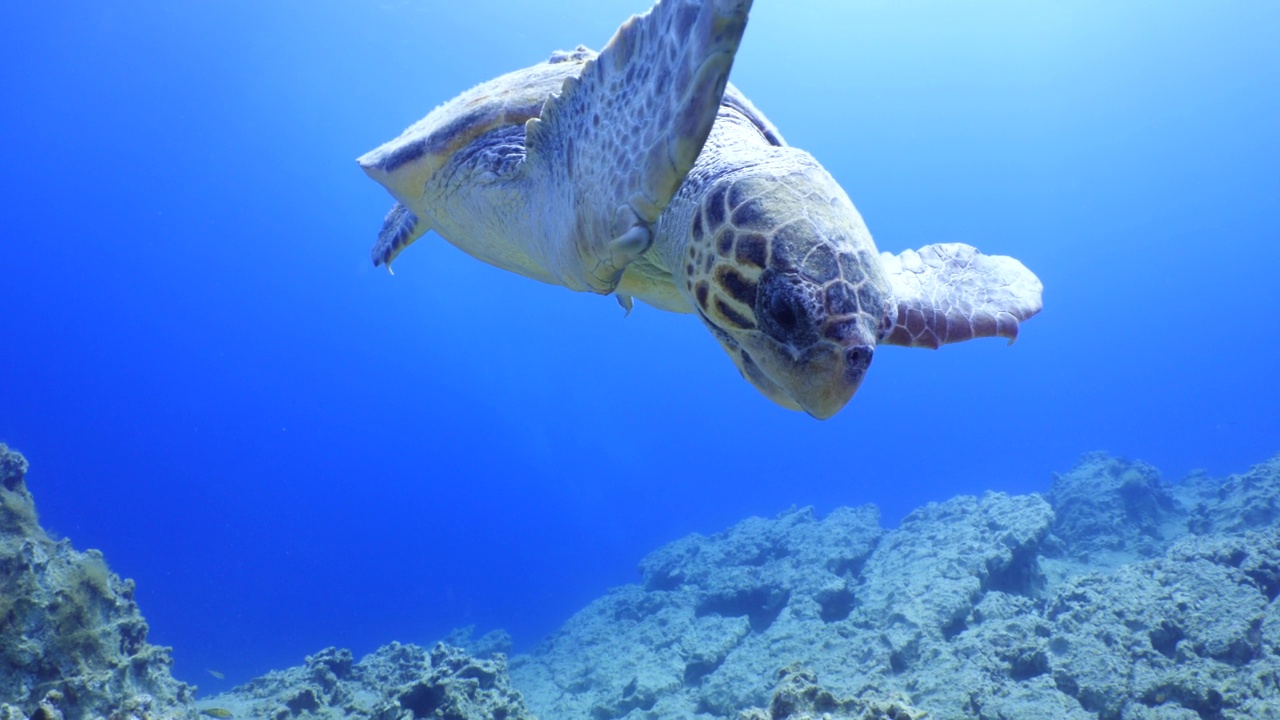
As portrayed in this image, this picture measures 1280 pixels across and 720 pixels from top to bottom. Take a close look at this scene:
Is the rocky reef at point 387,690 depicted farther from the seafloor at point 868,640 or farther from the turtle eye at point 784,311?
the turtle eye at point 784,311

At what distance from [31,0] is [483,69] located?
17.2 meters

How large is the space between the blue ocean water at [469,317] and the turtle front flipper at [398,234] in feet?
55.1

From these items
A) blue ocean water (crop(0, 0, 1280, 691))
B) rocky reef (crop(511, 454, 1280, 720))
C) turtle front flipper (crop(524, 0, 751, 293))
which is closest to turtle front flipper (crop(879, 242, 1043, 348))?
turtle front flipper (crop(524, 0, 751, 293))

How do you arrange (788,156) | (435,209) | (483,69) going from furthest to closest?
(483,69)
(435,209)
(788,156)

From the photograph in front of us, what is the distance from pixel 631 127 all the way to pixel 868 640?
552cm

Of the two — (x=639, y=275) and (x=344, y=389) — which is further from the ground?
(x=344, y=389)

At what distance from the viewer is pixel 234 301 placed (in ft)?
149

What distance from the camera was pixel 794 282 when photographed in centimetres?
167

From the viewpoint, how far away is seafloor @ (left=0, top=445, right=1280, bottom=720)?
11.4 feet

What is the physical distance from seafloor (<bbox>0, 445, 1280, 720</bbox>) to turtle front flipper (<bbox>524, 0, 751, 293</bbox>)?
2.64 metres

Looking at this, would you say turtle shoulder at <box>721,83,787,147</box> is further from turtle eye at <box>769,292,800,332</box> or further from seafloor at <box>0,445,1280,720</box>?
seafloor at <box>0,445,1280,720</box>

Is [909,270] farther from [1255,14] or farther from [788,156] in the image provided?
[1255,14]

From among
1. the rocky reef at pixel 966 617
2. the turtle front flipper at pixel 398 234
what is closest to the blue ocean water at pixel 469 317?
the rocky reef at pixel 966 617

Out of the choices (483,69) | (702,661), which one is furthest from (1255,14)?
(702,661)
